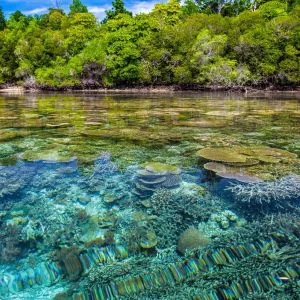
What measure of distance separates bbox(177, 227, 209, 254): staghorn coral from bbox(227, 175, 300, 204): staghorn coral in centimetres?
104

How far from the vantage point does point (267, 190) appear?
402cm

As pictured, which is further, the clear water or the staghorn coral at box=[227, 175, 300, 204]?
the staghorn coral at box=[227, 175, 300, 204]

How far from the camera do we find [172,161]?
18.2 ft

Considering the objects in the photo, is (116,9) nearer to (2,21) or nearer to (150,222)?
(2,21)

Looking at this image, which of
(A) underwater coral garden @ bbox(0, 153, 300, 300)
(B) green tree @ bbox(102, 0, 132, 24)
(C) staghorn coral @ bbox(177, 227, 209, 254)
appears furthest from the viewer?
(B) green tree @ bbox(102, 0, 132, 24)

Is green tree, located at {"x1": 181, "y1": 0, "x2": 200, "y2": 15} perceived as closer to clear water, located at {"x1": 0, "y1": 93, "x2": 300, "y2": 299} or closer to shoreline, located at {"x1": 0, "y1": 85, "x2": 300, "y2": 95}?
shoreline, located at {"x1": 0, "y1": 85, "x2": 300, "y2": 95}

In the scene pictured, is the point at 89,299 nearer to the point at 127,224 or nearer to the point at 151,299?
the point at 151,299

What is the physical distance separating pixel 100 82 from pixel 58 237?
3986 cm

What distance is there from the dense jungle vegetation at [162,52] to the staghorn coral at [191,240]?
31712 millimetres

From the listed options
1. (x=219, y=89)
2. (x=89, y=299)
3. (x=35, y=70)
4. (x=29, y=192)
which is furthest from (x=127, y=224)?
(x=35, y=70)

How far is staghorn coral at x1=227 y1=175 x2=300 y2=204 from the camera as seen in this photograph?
150 inches

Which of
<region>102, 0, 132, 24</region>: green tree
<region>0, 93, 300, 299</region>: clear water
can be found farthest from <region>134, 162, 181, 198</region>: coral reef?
<region>102, 0, 132, 24</region>: green tree

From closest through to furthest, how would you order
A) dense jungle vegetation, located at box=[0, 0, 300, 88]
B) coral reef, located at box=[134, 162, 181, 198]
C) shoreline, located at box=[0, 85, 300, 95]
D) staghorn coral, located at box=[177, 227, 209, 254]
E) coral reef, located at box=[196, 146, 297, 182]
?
staghorn coral, located at box=[177, 227, 209, 254], coral reef, located at box=[134, 162, 181, 198], coral reef, located at box=[196, 146, 297, 182], dense jungle vegetation, located at box=[0, 0, 300, 88], shoreline, located at box=[0, 85, 300, 95]

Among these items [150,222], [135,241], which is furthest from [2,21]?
[135,241]
